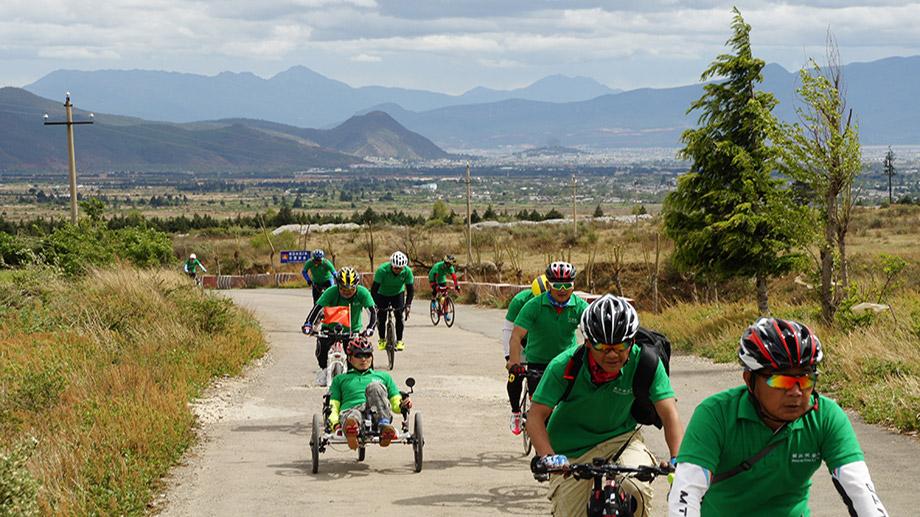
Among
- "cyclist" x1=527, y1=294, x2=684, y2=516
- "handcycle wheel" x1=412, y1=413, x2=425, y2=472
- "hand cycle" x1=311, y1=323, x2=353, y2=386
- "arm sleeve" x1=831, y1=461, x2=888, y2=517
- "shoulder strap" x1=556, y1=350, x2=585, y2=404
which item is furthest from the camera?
"hand cycle" x1=311, y1=323, x2=353, y2=386

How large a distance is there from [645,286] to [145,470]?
2959 centimetres

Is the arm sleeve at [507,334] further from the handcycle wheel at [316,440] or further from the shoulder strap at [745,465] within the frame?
the shoulder strap at [745,465]

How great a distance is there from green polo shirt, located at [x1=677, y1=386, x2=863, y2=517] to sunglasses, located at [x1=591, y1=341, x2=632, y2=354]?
1190 millimetres

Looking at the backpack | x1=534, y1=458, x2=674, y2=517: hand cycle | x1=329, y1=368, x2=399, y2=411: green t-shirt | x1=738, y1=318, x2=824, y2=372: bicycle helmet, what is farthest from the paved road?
x1=738, y1=318, x2=824, y2=372: bicycle helmet

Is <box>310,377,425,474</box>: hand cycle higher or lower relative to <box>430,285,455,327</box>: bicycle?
higher

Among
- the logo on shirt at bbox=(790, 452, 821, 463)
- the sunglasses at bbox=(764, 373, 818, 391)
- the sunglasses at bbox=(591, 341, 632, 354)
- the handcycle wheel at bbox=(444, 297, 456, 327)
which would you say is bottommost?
the handcycle wheel at bbox=(444, 297, 456, 327)

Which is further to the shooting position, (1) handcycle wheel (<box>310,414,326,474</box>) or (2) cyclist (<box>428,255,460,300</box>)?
(2) cyclist (<box>428,255,460,300</box>)

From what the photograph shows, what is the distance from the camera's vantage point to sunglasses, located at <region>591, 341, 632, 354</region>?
614cm

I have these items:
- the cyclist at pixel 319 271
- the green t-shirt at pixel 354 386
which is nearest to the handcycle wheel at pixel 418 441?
the green t-shirt at pixel 354 386

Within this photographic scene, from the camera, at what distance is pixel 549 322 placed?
34.6ft

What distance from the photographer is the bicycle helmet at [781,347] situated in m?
4.62

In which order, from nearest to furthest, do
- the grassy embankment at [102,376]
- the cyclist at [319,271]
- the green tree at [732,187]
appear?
1. the grassy embankment at [102,376]
2. the cyclist at [319,271]
3. the green tree at [732,187]

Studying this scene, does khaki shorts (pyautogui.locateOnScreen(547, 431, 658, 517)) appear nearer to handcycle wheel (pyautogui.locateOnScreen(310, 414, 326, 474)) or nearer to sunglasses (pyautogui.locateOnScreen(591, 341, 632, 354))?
sunglasses (pyautogui.locateOnScreen(591, 341, 632, 354))

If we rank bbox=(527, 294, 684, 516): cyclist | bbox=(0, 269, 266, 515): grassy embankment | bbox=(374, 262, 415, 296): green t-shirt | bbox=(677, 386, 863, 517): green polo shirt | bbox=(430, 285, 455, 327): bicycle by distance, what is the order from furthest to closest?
1. bbox=(430, 285, 455, 327): bicycle
2. bbox=(374, 262, 415, 296): green t-shirt
3. bbox=(0, 269, 266, 515): grassy embankment
4. bbox=(527, 294, 684, 516): cyclist
5. bbox=(677, 386, 863, 517): green polo shirt
